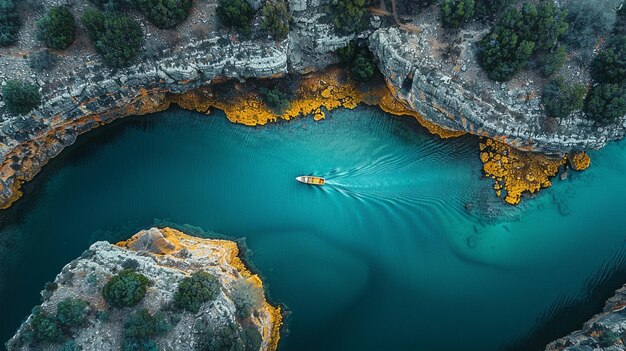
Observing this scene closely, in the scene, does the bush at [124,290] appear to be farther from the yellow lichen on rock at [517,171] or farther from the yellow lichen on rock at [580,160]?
the yellow lichen on rock at [580,160]

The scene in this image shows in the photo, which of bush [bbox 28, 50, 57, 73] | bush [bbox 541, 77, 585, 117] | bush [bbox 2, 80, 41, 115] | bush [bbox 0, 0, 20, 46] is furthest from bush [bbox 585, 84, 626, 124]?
bush [bbox 0, 0, 20, 46]

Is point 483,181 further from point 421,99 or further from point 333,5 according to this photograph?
point 333,5

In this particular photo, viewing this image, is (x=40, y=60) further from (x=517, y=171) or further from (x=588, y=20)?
(x=588, y=20)

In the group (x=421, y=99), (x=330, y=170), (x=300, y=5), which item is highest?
(x=300, y=5)

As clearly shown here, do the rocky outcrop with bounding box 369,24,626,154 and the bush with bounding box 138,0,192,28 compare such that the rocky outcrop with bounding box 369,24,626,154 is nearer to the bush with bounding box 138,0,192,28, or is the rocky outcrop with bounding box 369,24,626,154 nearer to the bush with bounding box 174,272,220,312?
the bush with bounding box 138,0,192,28

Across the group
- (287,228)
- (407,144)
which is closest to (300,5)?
(407,144)

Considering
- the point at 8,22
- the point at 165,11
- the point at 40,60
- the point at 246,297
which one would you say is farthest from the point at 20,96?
the point at 246,297
